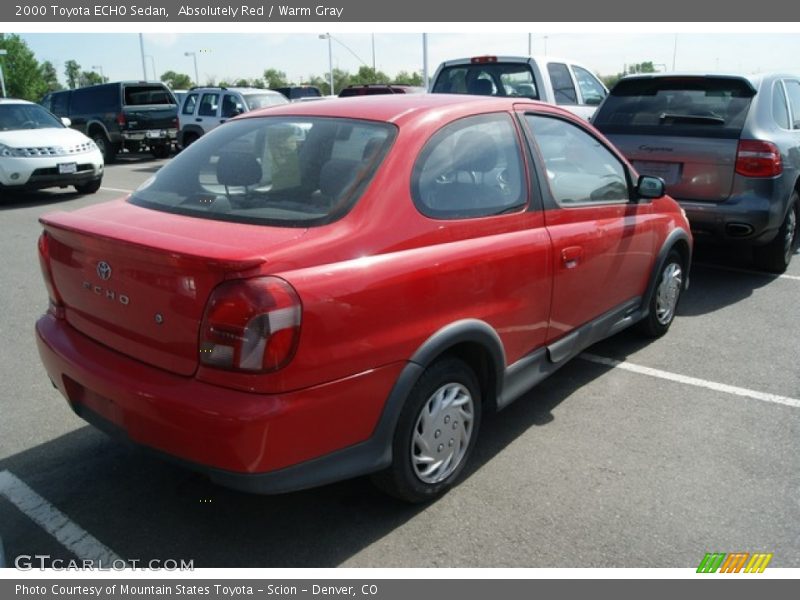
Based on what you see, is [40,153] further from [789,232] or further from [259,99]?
[789,232]

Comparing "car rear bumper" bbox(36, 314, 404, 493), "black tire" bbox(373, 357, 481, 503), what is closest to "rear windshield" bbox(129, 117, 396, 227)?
"car rear bumper" bbox(36, 314, 404, 493)

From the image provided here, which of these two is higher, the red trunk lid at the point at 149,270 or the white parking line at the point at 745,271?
the red trunk lid at the point at 149,270

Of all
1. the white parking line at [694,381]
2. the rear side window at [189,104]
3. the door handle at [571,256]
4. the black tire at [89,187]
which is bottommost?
the white parking line at [694,381]

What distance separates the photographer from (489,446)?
3.60 m

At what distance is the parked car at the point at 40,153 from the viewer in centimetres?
1088

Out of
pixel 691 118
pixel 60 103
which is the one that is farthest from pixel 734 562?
pixel 60 103

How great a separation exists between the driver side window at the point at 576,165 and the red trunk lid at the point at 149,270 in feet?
5.51

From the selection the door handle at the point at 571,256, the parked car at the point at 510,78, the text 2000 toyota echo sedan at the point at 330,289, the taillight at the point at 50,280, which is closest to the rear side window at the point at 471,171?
the text 2000 toyota echo sedan at the point at 330,289

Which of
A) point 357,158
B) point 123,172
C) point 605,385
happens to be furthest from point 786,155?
point 123,172

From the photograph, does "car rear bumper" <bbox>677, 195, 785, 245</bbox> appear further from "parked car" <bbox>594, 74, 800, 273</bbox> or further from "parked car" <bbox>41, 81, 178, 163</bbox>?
"parked car" <bbox>41, 81, 178, 163</bbox>

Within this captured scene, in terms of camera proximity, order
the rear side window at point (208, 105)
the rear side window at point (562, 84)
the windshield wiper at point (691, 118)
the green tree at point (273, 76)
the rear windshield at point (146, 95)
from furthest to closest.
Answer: the green tree at point (273, 76), the rear windshield at point (146, 95), the rear side window at point (208, 105), the rear side window at point (562, 84), the windshield wiper at point (691, 118)

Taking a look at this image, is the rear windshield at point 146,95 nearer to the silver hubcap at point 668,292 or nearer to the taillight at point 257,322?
the silver hubcap at point 668,292

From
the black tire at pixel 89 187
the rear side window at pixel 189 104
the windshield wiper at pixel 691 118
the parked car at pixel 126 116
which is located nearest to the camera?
the windshield wiper at pixel 691 118

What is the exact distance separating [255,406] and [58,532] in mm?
1225
